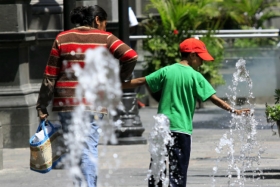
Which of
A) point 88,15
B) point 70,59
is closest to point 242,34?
point 88,15

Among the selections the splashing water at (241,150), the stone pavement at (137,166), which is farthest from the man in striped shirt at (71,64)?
the stone pavement at (137,166)

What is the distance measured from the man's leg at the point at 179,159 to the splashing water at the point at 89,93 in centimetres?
67

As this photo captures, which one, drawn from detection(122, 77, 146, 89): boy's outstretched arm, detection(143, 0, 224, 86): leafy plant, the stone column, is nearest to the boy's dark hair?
detection(122, 77, 146, 89): boy's outstretched arm

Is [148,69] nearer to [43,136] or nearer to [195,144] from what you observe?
[195,144]

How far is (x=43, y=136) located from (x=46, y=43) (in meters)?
6.53

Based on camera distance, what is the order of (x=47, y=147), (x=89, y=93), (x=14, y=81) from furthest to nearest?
(x=14, y=81) → (x=47, y=147) → (x=89, y=93)

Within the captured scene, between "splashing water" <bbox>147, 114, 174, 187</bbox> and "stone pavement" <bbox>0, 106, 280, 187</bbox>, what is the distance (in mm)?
1757

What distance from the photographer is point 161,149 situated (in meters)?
7.27

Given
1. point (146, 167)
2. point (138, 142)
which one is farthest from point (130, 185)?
point (138, 142)

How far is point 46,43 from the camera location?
13.3 meters

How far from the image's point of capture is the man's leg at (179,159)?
713 cm

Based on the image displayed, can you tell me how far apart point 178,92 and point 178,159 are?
1.87 ft

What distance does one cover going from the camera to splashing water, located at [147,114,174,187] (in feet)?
23.4

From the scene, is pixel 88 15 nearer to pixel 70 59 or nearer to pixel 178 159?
pixel 70 59
